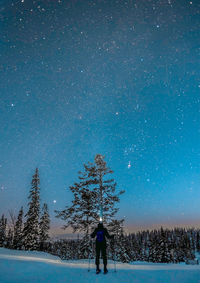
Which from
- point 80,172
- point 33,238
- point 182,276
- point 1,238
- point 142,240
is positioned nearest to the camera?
Answer: point 182,276

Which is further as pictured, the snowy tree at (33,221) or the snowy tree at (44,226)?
the snowy tree at (44,226)

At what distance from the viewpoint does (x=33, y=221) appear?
99.8 feet

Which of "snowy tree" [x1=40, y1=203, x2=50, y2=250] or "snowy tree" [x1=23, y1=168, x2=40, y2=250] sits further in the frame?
"snowy tree" [x1=40, y1=203, x2=50, y2=250]

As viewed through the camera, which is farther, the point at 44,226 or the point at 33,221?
the point at 44,226

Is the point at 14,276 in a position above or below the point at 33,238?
above

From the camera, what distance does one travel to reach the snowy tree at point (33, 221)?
1146 inches

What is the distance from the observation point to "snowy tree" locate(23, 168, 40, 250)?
29116mm

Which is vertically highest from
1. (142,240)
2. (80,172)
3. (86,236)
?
(80,172)

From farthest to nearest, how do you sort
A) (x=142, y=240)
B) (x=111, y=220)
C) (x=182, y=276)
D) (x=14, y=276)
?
(x=142, y=240), (x=111, y=220), (x=182, y=276), (x=14, y=276)

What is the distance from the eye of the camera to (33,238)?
29.5 metres

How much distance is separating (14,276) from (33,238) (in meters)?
26.5

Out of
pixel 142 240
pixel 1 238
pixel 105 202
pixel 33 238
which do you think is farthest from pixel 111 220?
pixel 142 240

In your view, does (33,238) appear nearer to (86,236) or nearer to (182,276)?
(86,236)

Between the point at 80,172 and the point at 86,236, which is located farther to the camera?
the point at 80,172
